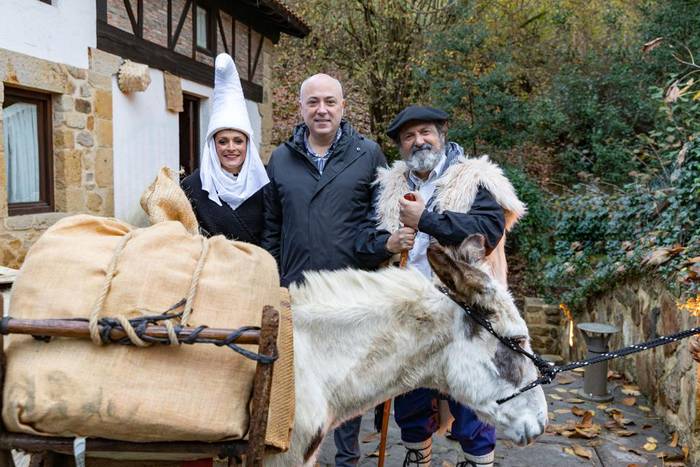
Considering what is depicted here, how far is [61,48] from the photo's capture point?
6.77m

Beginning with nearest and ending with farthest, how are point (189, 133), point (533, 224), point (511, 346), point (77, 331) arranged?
1. point (77, 331)
2. point (511, 346)
3. point (533, 224)
4. point (189, 133)

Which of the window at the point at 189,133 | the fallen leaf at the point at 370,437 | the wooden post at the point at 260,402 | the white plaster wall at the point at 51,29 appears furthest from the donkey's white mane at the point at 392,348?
the window at the point at 189,133

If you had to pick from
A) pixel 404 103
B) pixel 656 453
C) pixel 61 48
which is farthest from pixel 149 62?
pixel 656 453

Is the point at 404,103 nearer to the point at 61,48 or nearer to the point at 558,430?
the point at 61,48

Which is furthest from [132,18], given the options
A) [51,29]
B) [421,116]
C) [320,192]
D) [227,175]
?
[421,116]

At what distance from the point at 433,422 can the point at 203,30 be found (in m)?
9.51

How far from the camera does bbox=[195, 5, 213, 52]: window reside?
10.6 meters

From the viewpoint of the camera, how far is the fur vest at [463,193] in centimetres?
279

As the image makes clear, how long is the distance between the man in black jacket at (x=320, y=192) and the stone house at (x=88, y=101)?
2487 mm

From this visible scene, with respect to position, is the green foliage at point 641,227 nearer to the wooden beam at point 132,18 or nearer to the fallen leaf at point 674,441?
the fallen leaf at point 674,441

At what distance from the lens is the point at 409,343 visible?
211cm

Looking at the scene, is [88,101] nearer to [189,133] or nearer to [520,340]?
[189,133]

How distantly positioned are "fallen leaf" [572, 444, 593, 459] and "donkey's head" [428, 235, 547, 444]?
7.40 ft

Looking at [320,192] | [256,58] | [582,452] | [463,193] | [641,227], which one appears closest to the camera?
[463,193]
